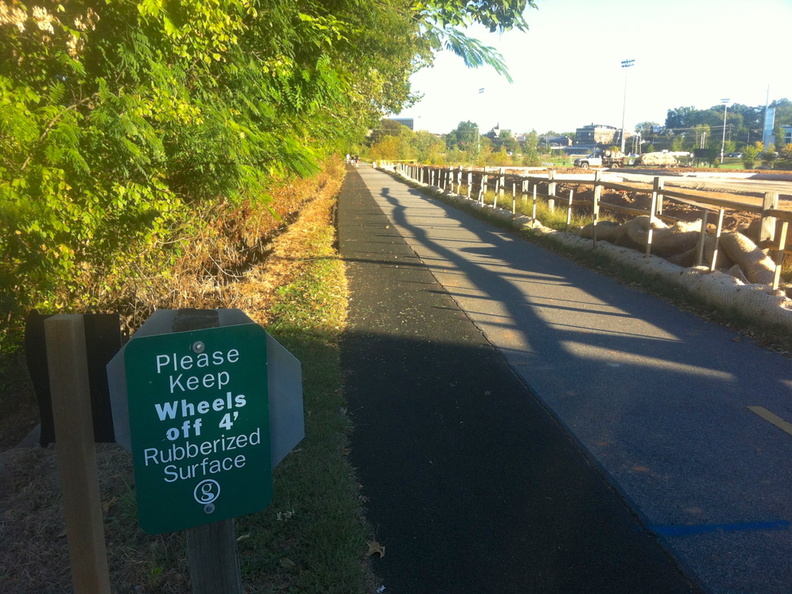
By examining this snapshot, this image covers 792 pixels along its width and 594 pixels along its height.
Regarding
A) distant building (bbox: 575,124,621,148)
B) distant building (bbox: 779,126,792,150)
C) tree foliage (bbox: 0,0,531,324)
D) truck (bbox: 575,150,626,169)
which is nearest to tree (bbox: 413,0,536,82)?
tree foliage (bbox: 0,0,531,324)

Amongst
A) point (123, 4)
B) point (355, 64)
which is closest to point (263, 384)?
point (123, 4)

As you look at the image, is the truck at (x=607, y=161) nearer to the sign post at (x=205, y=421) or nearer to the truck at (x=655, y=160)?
the truck at (x=655, y=160)

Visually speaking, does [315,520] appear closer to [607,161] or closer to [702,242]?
[702,242]

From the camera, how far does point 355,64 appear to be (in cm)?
908

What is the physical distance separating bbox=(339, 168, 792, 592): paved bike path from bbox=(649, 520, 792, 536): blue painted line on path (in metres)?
0.01

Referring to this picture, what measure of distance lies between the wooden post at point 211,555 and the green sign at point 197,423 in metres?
0.07

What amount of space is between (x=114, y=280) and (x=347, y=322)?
2602 mm

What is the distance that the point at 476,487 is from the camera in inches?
158

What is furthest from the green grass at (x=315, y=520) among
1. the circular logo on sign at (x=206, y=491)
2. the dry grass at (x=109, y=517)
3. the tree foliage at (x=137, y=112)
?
the tree foliage at (x=137, y=112)

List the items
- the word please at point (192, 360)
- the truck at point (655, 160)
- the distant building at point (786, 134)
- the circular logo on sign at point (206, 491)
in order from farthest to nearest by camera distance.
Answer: the distant building at point (786, 134) < the truck at point (655, 160) < the circular logo on sign at point (206, 491) < the word please at point (192, 360)

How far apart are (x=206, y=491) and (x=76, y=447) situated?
15.9 inches

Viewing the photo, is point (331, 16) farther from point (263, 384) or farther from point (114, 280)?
point (263, 384)

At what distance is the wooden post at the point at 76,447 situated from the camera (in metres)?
1.92

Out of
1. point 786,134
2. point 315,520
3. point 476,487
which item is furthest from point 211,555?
point 786,134
